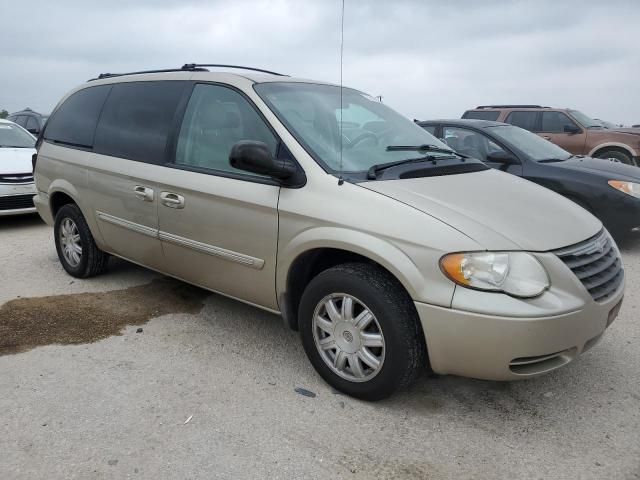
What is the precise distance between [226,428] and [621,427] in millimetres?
1934

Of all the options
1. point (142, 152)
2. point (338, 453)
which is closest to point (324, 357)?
point (338, 453)

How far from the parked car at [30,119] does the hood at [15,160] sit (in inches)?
299

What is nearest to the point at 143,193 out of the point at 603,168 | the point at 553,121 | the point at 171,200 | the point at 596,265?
the point at 171,200

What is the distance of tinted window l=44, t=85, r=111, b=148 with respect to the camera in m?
4.56

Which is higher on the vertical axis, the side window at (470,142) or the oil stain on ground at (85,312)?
the side window at (470,142)

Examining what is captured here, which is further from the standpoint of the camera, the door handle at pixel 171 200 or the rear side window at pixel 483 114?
the rear side window at pixel 483 114

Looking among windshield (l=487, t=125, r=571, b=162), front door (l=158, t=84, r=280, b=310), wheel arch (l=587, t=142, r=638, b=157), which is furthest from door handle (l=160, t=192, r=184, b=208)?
wheel arch (l=587, t=142, r=638, b=157)

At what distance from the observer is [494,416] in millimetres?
2838

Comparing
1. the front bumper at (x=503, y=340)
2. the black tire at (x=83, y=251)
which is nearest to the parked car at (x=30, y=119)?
the black tire at (x=83, y=251)

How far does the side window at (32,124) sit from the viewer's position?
1504cm

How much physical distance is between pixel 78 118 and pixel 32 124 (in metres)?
12.2

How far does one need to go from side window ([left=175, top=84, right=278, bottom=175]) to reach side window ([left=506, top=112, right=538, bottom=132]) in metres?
9.83

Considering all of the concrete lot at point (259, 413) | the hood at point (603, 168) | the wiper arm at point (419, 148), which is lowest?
the concrete lot at point (259, 413)

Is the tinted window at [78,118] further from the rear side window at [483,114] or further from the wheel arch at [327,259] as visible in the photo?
the rear side window at [483,114]
